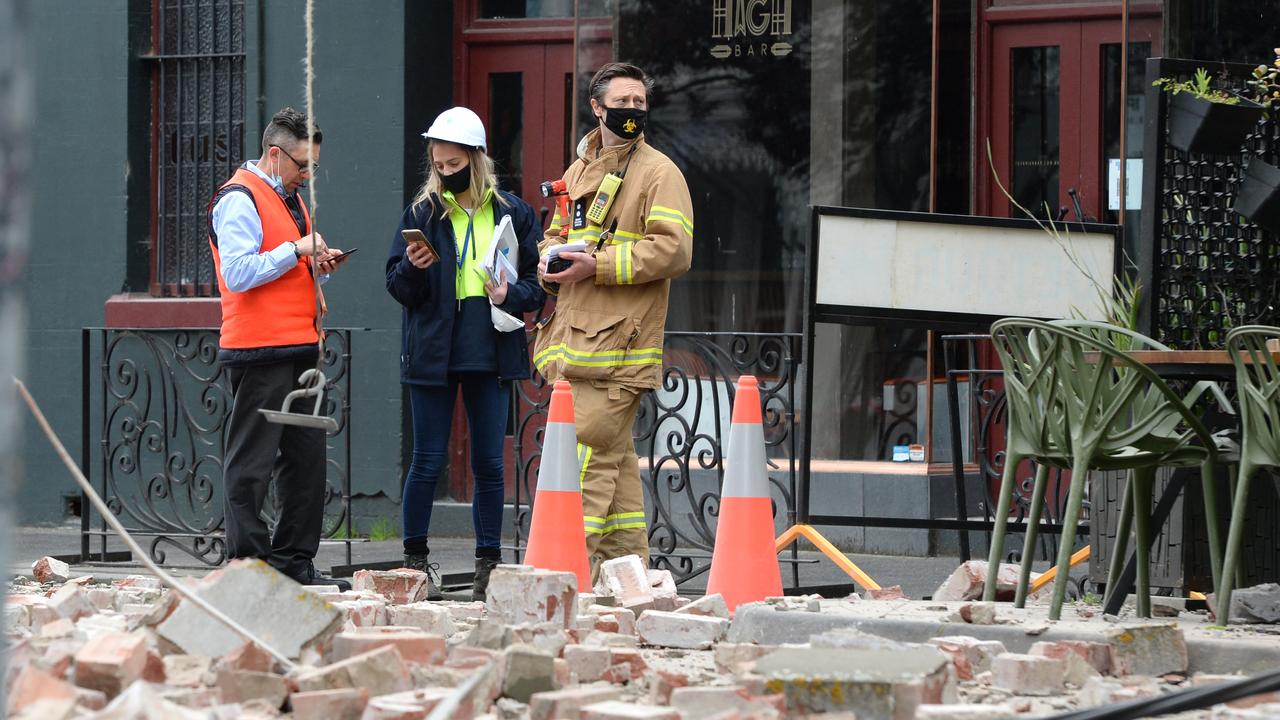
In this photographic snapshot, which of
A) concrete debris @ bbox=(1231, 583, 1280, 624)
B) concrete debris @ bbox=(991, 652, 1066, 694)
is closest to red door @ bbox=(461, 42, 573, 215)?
concrete debris @ bbox=(1231, 583, 1280, 624)

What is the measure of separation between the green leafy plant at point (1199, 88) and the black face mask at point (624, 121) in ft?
6.45

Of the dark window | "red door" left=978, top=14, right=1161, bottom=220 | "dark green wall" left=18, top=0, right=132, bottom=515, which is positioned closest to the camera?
"red door" left=978, top=14, right=1161, bottom=220

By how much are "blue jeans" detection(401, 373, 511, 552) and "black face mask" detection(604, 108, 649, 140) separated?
1.18 metres

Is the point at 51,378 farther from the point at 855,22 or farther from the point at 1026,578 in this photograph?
the point at 1026,578

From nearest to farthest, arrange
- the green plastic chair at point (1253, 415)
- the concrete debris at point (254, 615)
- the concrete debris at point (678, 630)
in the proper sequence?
the concrete debris at point (254, 615) → the green plastic chair at point (1253, 415) → the concrete debris at point (678, 630)

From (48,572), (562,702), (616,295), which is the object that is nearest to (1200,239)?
(616,295)

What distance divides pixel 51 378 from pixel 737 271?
466 cm

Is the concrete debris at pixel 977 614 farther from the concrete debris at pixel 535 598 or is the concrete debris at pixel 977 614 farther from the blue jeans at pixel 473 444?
the blue jeans at pixel 473 444

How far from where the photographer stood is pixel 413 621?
5578mm

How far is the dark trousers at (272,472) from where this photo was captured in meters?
7.21

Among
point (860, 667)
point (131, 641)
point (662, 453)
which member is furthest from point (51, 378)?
point (860, 667)

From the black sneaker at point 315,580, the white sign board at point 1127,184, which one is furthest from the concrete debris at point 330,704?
the white sign board at point 1127,184

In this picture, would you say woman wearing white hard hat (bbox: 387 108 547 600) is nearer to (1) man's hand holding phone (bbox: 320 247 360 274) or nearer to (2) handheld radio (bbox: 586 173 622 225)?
(1) man's hand holding phone (bbox: 320 247 360 274)

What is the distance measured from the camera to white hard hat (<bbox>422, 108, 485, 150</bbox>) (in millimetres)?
7305
